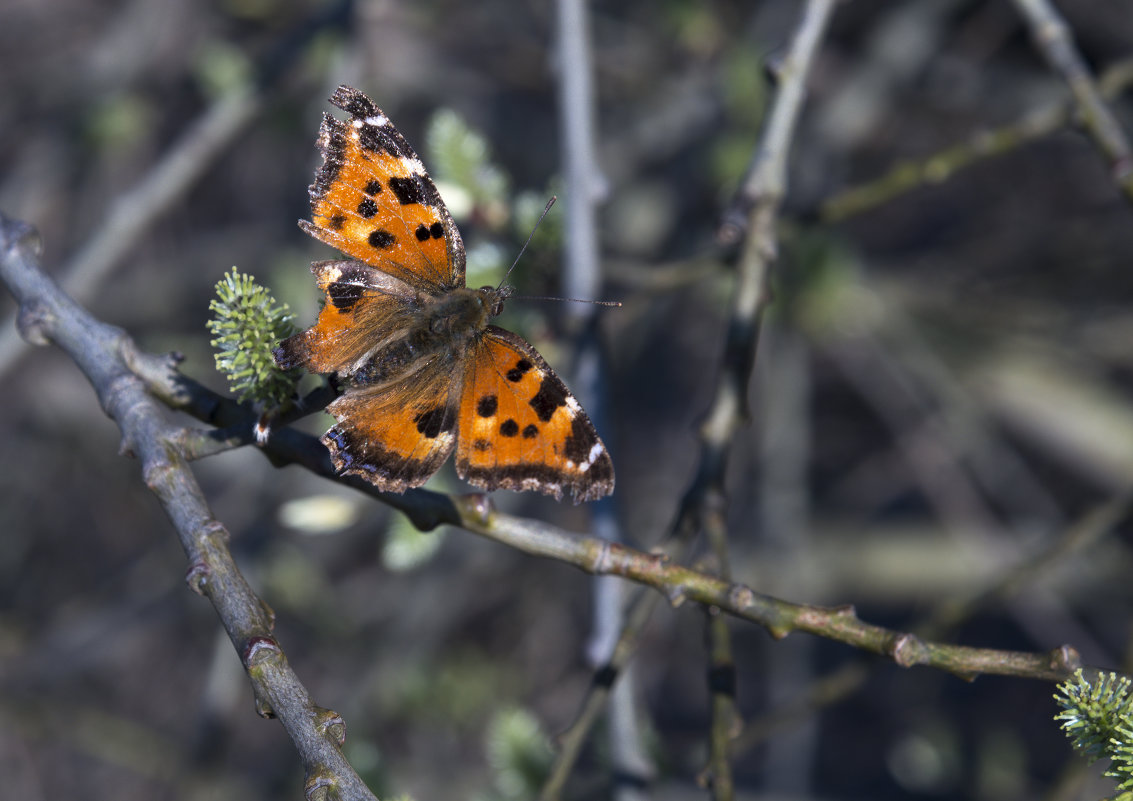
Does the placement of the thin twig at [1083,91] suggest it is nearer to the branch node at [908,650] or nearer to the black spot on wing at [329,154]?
the branch node at [908,650]

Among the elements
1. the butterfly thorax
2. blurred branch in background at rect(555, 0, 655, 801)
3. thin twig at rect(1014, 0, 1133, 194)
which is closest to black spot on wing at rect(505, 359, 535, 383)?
the butterfly thorax

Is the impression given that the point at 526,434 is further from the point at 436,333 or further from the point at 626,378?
the point at 626,378

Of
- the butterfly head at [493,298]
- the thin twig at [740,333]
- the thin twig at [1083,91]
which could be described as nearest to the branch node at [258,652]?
the thin twig at [740,333]

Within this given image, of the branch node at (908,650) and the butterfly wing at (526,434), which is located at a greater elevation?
the butterfly wing at (526,434)

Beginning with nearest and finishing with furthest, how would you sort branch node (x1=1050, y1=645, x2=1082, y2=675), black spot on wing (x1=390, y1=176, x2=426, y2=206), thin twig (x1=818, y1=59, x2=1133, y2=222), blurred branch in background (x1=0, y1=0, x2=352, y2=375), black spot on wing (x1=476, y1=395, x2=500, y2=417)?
branch node (x1=1050, y1=645, x2=1082, y2=675), black spot on wing (x1=476, y1=395, x2=500, y2=417), black spot on wing (x1=390, y1=176, x2=426, y2=206), thin twig (x1=818, y1=59, x2=1133, y2=222), blurred branch in background (x1=0, y1=0, x2=352, y2=375)

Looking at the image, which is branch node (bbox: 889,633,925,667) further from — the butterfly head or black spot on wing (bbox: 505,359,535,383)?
the butterfly head

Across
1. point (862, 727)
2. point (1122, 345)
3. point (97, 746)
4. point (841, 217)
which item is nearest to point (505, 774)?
point (841, 217)
